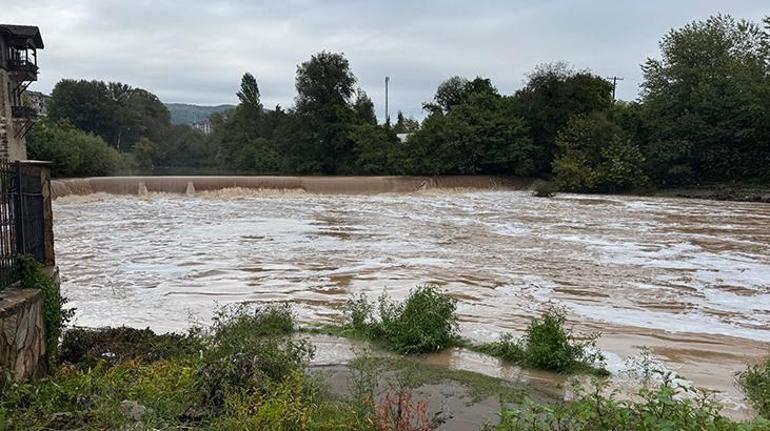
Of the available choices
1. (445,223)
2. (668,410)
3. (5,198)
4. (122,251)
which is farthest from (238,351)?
(445,223)

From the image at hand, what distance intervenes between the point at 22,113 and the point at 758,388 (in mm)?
31162

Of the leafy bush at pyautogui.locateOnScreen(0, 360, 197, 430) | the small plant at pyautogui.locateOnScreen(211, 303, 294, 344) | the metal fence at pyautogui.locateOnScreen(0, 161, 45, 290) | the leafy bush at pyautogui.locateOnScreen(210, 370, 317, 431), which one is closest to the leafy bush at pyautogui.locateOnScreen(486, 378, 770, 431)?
the leafy bush at pyautogui.locateOnScreen(210, 370, 317, 431)

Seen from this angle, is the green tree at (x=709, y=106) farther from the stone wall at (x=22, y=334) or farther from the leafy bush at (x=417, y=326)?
the stone wall at (x=22, y=334)

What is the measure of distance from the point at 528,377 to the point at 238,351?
2531mm

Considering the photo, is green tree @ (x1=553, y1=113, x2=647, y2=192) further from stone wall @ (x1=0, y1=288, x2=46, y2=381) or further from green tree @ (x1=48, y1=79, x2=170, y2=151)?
green tree @ (x1=48, y1=79, x2=170, y2=151)

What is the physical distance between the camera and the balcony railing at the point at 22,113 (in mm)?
27688

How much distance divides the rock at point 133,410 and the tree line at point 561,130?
98.6 feet

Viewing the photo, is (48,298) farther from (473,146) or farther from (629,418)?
(473,146)

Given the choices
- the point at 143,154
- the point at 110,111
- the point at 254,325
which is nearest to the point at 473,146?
the point at 254,325

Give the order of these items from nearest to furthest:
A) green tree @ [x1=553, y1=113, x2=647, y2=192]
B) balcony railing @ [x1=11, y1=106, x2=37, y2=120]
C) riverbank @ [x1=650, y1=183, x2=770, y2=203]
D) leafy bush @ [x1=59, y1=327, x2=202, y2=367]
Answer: leafy bush @ [x1=59, y1=327, x2=202, y2=367] → balcony railing @ [x1=11, y1=106, x2=37, y2=120] → riverbank @ [x1=650, y1=183, x2=770, y2=203] → green tree @ [x1=553, y1=113, x2=647, y2=192]

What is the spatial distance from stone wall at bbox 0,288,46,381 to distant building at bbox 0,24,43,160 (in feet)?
80.2

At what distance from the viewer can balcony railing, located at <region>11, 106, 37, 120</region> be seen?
27.7m

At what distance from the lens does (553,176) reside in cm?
3569

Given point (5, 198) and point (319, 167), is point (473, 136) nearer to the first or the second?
point (319, 167)
